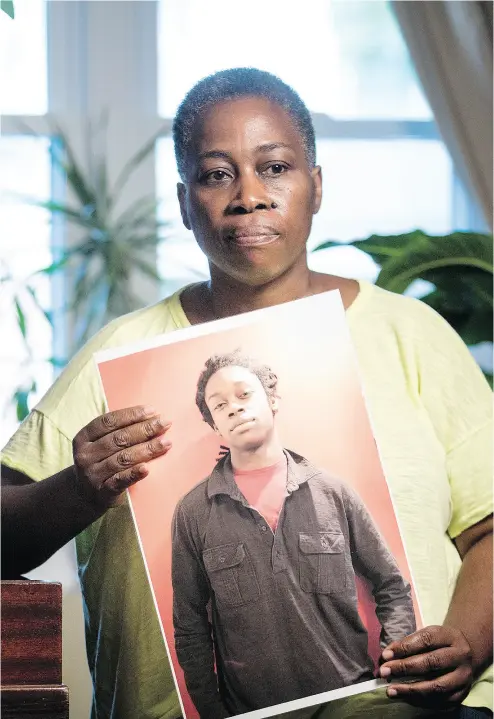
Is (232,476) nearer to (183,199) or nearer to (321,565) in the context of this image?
(321,565)

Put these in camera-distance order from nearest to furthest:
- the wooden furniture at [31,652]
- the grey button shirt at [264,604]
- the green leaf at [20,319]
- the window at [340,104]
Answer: the wooden furniture at [31,652] < the grey button shirt at [264,604] < the green leaf at [20,319] < the window at [340,104]

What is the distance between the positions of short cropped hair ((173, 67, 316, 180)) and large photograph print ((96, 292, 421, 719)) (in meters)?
0.18

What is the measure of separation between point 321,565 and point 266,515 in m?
0.06

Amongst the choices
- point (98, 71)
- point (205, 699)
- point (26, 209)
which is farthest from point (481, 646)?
point (98, 71)

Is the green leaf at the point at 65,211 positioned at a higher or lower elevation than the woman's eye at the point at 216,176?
higher

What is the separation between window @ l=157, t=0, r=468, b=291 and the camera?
1.96m

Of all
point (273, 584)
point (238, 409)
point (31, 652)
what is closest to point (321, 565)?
point (273, 584)

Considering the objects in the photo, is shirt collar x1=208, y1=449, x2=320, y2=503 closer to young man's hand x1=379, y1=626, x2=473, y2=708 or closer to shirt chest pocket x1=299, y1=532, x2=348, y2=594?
shirt chest pocket x1=299, y1=532, x2=348, y2=594

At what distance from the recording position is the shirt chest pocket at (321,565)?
77 centimetres

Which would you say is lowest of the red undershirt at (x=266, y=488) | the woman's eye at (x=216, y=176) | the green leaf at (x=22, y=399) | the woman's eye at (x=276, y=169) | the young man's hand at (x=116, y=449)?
the red undershirt at (x=266, y=488)

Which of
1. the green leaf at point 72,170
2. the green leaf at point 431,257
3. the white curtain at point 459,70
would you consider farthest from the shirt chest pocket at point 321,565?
the white curtain at point 459,70

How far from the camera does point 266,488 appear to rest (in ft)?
2.59

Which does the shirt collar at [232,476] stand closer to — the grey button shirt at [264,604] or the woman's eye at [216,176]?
the grey button shirt at [264,604]

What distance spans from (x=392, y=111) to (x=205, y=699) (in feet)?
5.44
